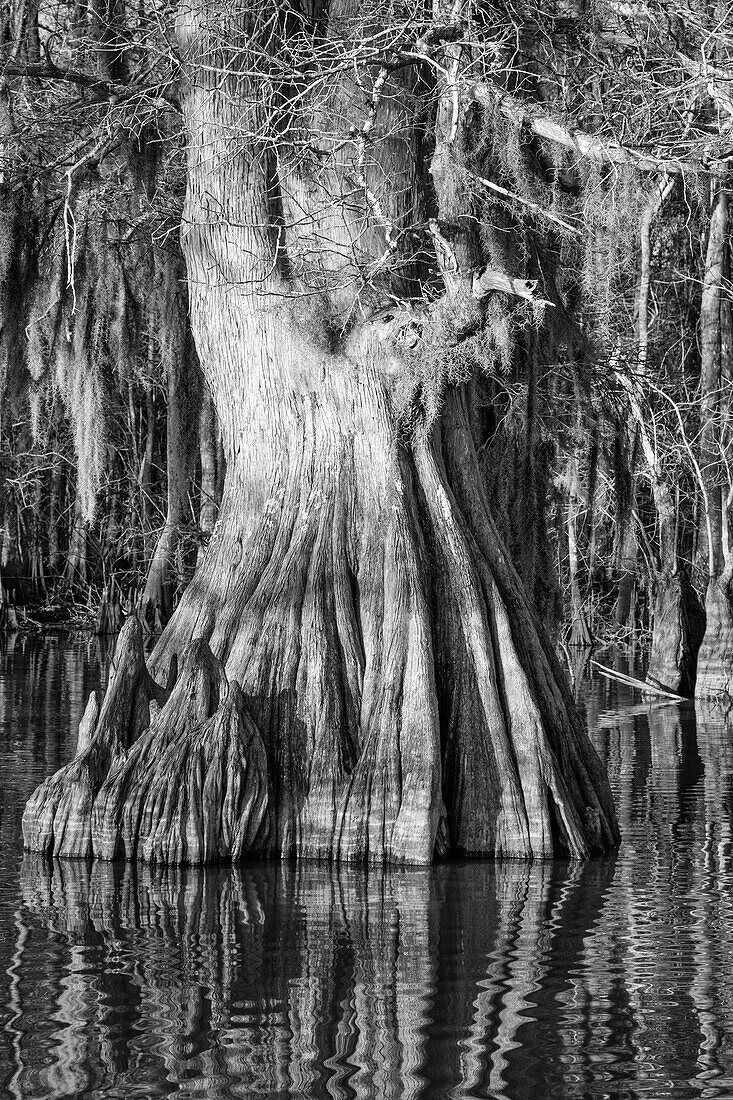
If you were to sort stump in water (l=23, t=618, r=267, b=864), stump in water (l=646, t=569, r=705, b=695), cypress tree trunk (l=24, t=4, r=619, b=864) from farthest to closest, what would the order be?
stump in water (l=646, t=569, r=705, b=695)
cypress tree trunk (l=24, t=4, r=619, b=864)
stump in water (l=23, t=618, r=267, b=864)

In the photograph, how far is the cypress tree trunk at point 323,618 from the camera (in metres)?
7.57

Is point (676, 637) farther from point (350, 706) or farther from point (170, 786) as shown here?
point (170, 786)

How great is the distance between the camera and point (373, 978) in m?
5.64

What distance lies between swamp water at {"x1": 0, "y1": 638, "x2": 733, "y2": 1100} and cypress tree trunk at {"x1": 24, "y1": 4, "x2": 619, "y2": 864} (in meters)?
0.30

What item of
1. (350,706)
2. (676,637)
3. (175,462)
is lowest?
(350,706)

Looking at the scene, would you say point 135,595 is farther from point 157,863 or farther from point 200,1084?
point 200,1084

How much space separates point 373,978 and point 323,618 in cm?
266

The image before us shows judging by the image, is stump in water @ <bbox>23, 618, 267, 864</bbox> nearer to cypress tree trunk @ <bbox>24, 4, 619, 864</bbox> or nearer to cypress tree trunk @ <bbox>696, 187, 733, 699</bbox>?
cypress tree trunk @ <bbox>24, 4, 619, 864</bbox>

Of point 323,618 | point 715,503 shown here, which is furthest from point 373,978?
point 715,503

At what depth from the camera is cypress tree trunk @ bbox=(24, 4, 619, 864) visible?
7.57 meters

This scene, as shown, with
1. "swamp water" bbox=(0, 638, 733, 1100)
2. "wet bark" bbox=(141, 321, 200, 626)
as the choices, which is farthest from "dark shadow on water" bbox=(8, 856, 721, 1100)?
"wet bark" bbox=(141, 321, 200, 626)

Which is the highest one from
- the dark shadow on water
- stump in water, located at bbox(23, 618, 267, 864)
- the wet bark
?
the wet bark

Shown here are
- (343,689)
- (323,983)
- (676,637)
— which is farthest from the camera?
(676,637)

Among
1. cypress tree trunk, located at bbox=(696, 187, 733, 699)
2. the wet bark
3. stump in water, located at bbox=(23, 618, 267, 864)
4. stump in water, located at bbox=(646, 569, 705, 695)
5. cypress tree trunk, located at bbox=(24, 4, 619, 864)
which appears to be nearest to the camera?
stump in water, located at bbox=(23, 618, 267, 864)
